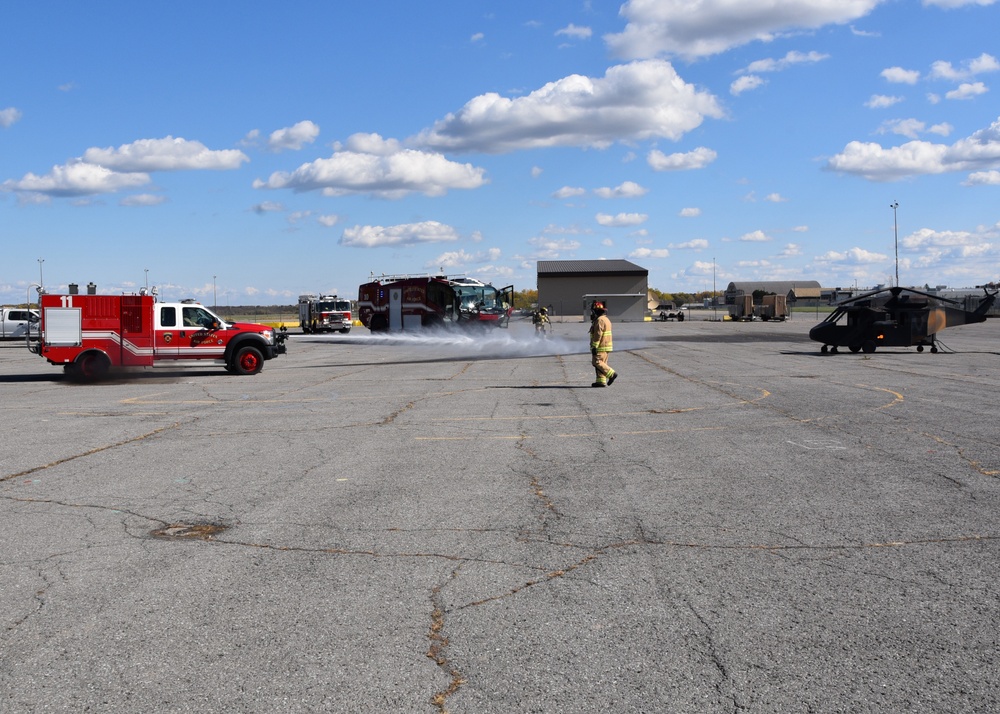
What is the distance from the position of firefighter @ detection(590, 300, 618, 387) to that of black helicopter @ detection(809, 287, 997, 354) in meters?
13.4

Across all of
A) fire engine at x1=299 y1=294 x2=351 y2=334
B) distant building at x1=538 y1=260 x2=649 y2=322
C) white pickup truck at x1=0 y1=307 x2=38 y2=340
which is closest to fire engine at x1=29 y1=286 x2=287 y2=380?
white pickup truck at x1=0 y1=307 x2=38 y2=340

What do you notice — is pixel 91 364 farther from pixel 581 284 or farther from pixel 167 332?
pixel 581 284

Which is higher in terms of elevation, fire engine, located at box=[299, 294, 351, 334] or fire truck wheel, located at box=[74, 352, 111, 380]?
fire engine, located at box=[299, 294, 351, 334]

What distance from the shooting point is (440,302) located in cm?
4119

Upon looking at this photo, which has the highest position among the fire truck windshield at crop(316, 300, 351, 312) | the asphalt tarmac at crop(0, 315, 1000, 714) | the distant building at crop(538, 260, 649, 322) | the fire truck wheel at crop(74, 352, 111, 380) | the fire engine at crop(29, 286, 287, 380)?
the distant building at crop(538, 260, 649, 322)

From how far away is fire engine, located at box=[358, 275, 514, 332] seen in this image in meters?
40.9

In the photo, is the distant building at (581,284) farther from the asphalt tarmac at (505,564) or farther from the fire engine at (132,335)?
the asphalt tarmac at (505,564)

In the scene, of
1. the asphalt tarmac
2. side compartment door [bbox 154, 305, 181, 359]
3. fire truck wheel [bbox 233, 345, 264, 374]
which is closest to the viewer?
the asphalt tarmac

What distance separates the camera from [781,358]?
2788 cm

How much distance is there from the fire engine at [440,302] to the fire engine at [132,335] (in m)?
17.5

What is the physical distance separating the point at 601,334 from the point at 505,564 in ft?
40.7

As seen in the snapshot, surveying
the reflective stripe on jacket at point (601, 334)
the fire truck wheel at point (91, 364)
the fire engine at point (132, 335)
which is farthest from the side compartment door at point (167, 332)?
the reflective stripe on jacket at point (601, 334)

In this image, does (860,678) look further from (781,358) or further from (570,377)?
(781,358)

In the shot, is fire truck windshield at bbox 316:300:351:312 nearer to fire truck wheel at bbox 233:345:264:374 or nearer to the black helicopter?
fire truck wheel at bbox 233:345:264:374
